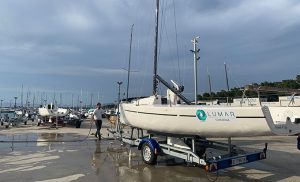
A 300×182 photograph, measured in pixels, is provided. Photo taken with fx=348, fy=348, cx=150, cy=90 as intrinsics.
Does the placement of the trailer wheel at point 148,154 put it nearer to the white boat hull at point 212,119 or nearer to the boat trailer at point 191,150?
the boat trailer at point 191,150

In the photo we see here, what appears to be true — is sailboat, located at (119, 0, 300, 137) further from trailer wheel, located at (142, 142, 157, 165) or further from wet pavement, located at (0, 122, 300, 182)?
wet pavement, located at (0, 122, 300, 182)

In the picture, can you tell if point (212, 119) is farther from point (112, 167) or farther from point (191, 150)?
point (112, 167)

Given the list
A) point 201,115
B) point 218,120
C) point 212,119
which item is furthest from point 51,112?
point 218,120

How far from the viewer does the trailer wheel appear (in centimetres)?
983

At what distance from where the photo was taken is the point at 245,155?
835cm

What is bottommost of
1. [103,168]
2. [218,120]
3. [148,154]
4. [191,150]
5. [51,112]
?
[103,168]

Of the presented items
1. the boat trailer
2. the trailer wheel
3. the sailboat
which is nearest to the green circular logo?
the sailboat

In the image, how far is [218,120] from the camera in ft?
27.3

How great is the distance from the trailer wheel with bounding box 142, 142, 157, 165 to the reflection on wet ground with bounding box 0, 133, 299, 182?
18 cm

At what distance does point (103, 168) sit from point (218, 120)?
351cm

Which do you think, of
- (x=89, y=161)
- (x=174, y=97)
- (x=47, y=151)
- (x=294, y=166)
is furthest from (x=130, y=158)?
(x=294, y=166)

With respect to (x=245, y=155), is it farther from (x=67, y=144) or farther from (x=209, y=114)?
(x=67, y=144)

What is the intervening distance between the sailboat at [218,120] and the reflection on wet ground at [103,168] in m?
1.08

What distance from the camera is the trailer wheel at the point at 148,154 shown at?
983cm
